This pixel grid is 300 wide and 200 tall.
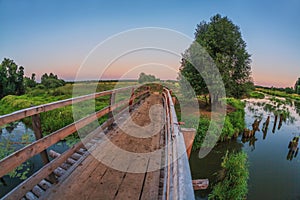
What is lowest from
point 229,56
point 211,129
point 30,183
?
point 211,129

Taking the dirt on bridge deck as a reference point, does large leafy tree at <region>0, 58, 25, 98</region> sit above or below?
above

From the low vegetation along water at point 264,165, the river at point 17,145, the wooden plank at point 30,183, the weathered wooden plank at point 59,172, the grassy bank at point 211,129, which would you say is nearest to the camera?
the wooden plank at point 30,183

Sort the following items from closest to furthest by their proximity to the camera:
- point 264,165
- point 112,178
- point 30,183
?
point 30,183, point 112,178, point 264,165

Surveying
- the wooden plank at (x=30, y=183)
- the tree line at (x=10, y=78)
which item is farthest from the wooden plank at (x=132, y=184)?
the tree line at (x=10, y=78)

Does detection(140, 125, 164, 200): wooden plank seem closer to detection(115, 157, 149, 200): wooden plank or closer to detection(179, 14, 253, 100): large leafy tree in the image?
detection(115, 157, 149, 200): wooden plank

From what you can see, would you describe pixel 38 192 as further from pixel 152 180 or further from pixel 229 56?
pixel 229 56

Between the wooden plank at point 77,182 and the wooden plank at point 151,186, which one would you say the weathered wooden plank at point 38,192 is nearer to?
the wooden plank at point 77,182

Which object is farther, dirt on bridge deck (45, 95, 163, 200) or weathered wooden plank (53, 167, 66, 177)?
weathered wooden plank (53, 167, 66, 177)

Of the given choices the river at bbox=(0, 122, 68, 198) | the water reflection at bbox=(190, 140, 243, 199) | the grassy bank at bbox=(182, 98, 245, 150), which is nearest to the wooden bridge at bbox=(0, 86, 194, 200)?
the river at bbox=(0, 122, 68, 198)

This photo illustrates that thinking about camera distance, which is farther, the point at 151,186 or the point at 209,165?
the point at 209,165

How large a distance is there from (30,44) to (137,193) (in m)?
17.7

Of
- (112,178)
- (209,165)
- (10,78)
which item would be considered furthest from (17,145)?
(10,78)

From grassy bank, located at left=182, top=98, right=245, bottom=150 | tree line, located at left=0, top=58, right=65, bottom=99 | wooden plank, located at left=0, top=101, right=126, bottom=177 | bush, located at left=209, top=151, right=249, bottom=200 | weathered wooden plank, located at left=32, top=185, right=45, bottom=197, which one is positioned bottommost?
bush, located at left=209, top=151, right=249, bottom=200

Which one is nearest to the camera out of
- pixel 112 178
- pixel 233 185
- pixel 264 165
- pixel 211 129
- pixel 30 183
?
pixel 30 183
